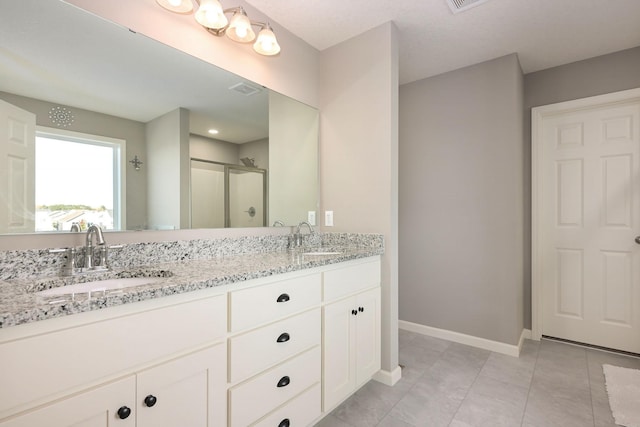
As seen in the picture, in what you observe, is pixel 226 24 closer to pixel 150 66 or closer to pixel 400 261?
pixel 150 66

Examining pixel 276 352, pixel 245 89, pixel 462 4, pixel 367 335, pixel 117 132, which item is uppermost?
pixel 462 4

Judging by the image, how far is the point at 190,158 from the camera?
64.8 inches

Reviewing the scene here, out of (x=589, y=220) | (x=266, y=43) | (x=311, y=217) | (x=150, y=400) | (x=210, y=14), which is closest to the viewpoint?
(x=150, y=400)

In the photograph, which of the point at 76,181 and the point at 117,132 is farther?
the point at 117,132

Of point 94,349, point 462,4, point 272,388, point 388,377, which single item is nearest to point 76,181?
point 94,349

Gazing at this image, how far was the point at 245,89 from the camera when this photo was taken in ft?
6.20

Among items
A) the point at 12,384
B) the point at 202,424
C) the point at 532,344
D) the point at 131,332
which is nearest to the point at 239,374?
the point at 202,424

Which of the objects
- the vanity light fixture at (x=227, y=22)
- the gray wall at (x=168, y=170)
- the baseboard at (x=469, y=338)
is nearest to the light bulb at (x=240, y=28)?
the vanity light fixture at (x=227, y=22)

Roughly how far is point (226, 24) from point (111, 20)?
1.70ft

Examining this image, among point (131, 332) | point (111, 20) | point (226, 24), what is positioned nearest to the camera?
point (131, 332)

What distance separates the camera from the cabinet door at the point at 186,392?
35.8 inches

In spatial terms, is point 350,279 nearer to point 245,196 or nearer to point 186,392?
point 245,196

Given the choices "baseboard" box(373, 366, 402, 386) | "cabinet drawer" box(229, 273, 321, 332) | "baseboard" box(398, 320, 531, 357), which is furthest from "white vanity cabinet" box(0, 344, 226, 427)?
"baseboard" box(398, 320, 531, 357)

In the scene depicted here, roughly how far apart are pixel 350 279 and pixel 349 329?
0.92 ft
